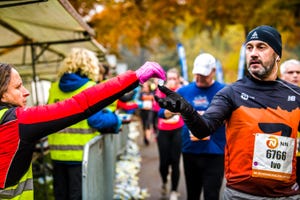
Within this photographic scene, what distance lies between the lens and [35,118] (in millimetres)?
2078

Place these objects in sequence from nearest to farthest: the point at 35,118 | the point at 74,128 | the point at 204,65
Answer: the point at 35,118 < the point at 74,128 < the point at 204,65

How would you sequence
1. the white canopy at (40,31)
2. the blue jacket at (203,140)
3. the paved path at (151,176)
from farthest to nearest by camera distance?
1. the paved path at (151,176)
2. the blue jacket at (203,140)
3. the white canopy at (40,31)

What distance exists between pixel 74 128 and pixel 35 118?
1667 millimetres

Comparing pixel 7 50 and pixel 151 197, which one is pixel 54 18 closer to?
pixel 7 50

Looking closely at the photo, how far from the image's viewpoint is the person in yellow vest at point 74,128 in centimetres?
369

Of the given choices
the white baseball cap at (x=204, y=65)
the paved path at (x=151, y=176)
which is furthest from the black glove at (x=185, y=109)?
the paved path at (x=151, y=176)

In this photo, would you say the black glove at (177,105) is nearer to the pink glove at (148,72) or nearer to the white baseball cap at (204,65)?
the pink glove at (148,72)

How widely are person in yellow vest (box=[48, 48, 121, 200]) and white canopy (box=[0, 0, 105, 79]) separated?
54 centimetres

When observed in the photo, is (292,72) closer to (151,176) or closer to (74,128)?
(74,128)

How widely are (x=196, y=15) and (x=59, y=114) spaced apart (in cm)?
957

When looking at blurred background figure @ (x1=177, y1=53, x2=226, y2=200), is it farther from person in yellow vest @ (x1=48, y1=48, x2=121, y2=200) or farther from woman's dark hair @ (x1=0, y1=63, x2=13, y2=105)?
woman's dark hair @ (x1=0, y1=63, x2=13, y2=105)

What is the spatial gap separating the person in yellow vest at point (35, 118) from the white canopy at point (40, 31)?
4.93 feet

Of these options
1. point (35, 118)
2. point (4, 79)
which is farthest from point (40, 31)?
point (35, 118)

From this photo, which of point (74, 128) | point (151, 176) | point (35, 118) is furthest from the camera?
point (151, 176)
